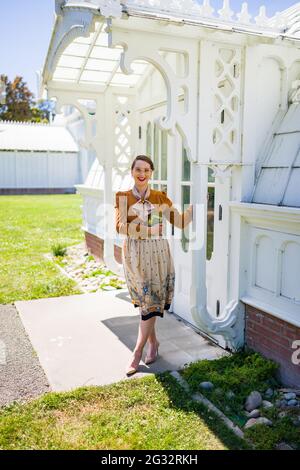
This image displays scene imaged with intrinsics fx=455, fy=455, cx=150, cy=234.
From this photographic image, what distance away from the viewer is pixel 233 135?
424cm

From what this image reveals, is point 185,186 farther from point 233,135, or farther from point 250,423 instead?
point 250,423

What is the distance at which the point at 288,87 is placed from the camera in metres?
4.31

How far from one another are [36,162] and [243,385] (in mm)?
28199

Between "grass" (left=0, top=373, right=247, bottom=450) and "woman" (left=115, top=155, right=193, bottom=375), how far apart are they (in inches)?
17.9

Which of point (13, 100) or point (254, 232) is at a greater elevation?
point (13, 100)

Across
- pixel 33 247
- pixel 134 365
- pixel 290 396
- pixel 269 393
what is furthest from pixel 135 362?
pixel 33 247

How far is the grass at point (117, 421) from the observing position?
296 centimetres

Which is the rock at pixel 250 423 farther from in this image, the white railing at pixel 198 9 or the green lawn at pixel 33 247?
the green lawn at pixel 33 247

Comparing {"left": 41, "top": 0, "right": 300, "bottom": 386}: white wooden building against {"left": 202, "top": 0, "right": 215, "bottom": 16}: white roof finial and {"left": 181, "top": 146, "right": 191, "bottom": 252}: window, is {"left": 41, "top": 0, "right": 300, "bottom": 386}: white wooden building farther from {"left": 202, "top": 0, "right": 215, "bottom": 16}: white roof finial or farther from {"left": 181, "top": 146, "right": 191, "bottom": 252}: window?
{"left": 181, "top": 146, "right": 191, "bottom": 252}: window

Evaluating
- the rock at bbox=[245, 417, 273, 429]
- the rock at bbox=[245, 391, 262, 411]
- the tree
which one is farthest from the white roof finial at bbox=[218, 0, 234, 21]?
the tree

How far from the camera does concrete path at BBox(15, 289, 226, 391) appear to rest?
4.04 meters
